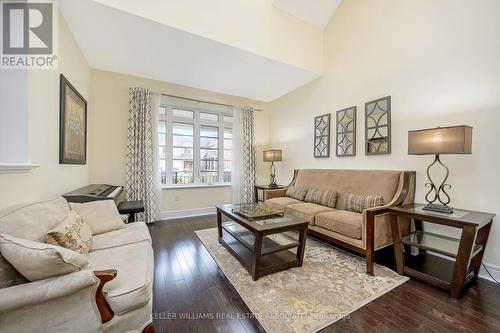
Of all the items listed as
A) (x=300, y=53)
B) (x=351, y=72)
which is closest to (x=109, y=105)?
(x=300, y=53)

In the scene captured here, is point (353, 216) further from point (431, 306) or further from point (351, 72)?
point (351, 72)

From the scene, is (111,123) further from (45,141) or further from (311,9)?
(311,9)

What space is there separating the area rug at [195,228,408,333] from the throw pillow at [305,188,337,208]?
0.78 meters

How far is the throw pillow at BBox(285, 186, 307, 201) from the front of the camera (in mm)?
3422

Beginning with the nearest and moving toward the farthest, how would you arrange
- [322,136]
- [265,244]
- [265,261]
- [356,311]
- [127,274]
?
[127,274]
[356,311]
[265,261]
[265,244]
[322,136]

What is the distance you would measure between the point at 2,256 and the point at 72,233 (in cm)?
44


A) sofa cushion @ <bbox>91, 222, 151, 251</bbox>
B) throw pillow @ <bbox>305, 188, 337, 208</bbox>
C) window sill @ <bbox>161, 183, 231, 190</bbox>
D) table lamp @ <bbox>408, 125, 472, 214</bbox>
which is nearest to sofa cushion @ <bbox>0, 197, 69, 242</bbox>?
sofa cushion @ <bbox>91, 222, 151, 251</bbox>

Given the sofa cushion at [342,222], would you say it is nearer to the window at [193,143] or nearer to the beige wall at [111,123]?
the window at [193,143]

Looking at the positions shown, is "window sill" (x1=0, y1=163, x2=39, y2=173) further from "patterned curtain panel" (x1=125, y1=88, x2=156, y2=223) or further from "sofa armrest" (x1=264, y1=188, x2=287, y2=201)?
"sofa armrest" (x1=264, y1=188, x2=287, y2=201)

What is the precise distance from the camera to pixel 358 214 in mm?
2443

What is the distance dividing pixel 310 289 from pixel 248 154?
130 inches

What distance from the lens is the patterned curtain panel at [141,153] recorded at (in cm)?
352

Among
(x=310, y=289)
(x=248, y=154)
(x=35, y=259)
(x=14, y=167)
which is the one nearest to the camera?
(x=35, y=259)

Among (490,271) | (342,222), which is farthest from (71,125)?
(490,271)
